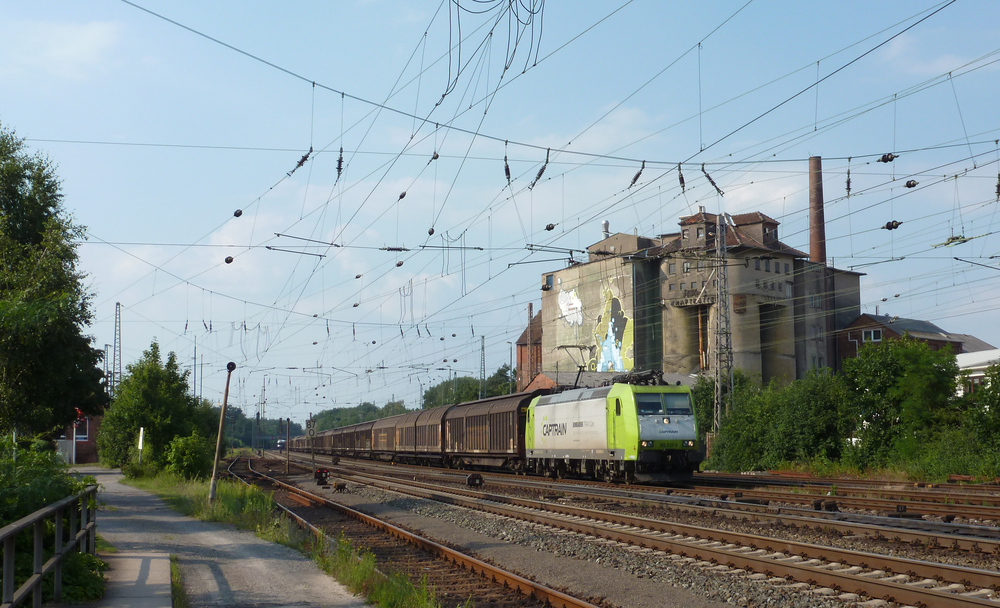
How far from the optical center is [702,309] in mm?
73375

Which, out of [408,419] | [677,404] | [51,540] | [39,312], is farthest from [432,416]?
[51,540]

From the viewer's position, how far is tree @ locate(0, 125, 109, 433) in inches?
829

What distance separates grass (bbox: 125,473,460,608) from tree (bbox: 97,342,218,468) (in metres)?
9.51

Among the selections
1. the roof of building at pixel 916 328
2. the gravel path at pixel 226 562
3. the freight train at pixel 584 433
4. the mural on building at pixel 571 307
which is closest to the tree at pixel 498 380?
the mural on building at pixel 571 307

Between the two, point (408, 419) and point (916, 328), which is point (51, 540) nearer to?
point (408, 419)

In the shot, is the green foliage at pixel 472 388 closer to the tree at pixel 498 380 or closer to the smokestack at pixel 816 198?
the tree at pixel 498 380

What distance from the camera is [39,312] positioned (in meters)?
19.4

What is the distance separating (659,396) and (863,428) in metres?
10.0

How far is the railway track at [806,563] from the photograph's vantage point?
865cm

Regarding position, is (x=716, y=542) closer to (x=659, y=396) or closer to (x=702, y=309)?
(x=659, y=396)

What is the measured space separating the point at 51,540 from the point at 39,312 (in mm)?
12153

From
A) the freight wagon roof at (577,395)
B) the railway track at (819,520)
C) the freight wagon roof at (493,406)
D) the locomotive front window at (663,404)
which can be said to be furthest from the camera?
the freight wagon roof at (493,406)

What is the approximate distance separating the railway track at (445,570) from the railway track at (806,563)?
9.24 ft

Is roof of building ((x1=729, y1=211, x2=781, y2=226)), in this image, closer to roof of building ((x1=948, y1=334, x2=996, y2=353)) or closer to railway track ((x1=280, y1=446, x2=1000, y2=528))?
roof of building ((x1=948, y1=334, x2=996, y2=353))
